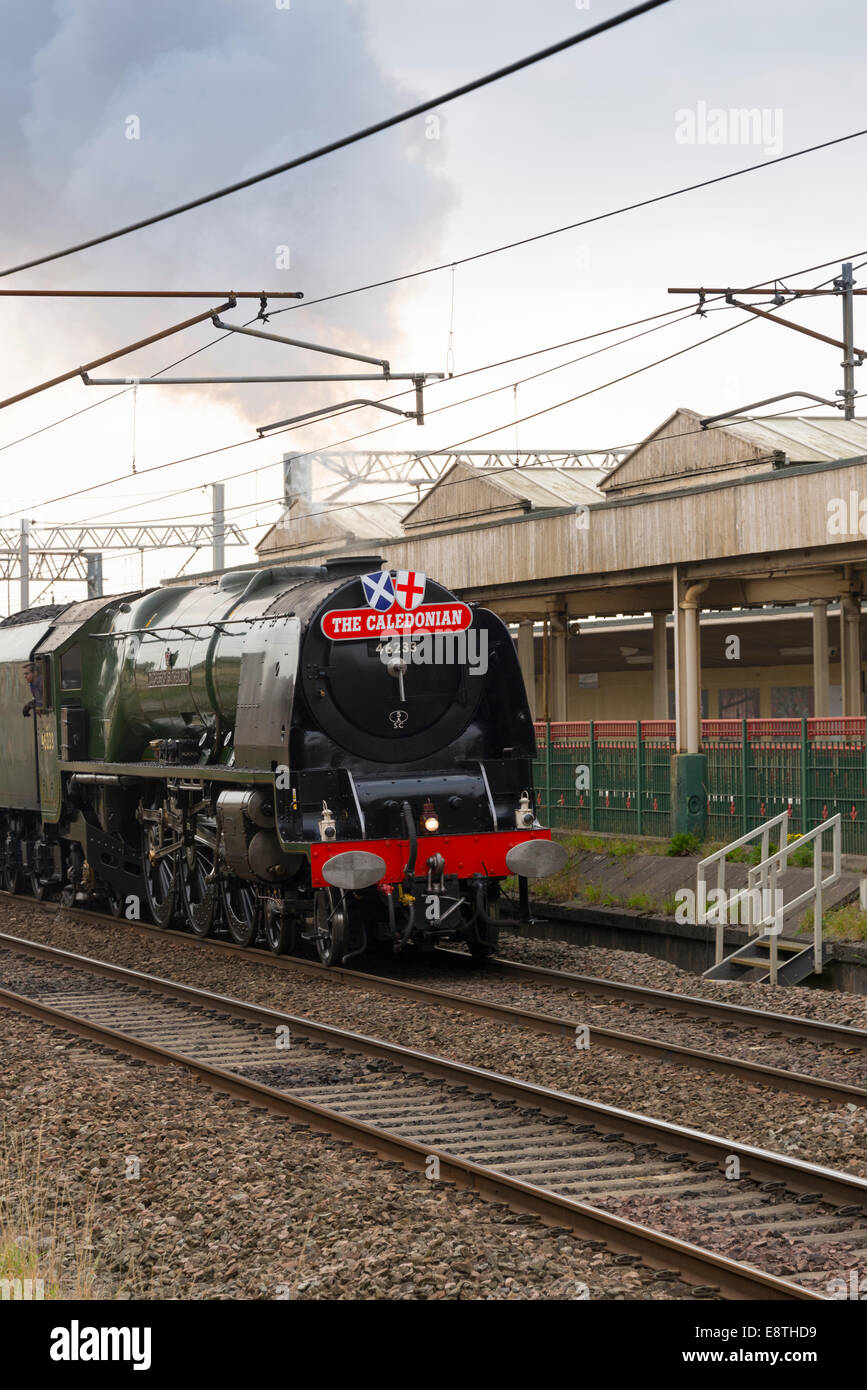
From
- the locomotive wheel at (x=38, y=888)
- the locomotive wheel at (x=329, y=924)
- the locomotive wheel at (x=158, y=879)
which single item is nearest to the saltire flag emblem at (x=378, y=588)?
the locomotive wheel at (x=329, y=924)

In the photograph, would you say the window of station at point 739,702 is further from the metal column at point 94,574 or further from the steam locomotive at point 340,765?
the steam locomotive at point 340,765

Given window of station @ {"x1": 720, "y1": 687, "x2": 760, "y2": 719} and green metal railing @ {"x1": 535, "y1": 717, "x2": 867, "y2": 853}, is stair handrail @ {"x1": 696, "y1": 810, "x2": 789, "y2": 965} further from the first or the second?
window of station @ {"x1": 720, "y1": 687, "x2": 760, "y2": 719}

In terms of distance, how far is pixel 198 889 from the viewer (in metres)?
17.9

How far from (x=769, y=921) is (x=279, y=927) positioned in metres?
5.05

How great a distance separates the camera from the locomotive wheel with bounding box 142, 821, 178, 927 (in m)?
18.3

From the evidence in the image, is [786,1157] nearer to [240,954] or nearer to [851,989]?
[851,989]

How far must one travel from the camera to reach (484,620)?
625 inches

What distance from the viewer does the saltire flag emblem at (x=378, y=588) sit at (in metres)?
15.3

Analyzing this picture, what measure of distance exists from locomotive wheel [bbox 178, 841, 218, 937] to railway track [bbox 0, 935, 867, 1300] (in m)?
3.84

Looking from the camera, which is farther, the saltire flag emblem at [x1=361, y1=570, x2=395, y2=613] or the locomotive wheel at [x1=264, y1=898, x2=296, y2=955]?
the locomotive wheel at [x1=264, y1=898, x2=296, y2=955]

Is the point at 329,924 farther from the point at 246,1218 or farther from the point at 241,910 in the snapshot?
the point at 246,1218

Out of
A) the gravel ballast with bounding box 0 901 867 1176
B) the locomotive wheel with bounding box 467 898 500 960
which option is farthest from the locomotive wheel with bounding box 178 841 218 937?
the locomotive wheel with bounding box 467 898 500 960

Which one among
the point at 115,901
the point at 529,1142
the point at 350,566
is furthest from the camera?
the point at 115,901

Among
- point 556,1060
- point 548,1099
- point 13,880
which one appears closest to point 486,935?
point 556,1060
